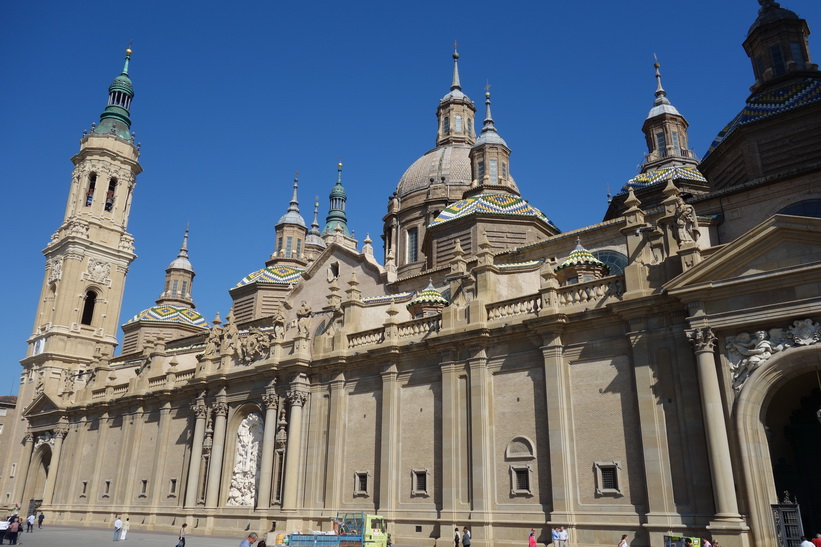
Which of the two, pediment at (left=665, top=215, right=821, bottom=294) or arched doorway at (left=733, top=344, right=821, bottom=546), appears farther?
pediment at (left=665, top=215, right=821, bottom=294)

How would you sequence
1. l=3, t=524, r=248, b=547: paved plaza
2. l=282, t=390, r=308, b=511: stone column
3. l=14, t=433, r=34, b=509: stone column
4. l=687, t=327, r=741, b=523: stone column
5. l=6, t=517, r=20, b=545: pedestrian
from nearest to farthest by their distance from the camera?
l=687, t=327, r=741, b=523: stone column < l=3, t=524, r=248, b=547: paved plaza < l=6, t=517, r=20, b=545: pedestrian < l=282, t=390, r=308, b=511: stone column < l=14, t=433, r=34, b=509: stone column

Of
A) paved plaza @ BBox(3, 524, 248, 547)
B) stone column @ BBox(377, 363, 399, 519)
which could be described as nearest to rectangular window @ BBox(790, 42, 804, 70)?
stone column @ BBox(377, 363, 399, 519)

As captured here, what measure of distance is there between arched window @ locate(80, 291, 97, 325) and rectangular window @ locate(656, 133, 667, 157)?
4706 centimetres

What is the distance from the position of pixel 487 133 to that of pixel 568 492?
1171 inches

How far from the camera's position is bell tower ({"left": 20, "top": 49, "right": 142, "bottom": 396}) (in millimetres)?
54219

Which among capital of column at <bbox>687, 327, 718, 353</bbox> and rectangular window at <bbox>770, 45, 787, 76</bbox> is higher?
rectangular window at <bbox>770, 45, 787, 76</bbox>

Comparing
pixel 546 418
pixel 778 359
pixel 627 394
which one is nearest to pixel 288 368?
pixel 546 418

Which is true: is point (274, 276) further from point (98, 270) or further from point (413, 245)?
point (98, 270)

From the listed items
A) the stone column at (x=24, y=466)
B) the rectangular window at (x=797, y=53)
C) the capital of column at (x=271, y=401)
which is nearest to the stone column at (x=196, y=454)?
the capital of column at (x=271, y=401)

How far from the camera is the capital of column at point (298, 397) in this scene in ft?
95.9

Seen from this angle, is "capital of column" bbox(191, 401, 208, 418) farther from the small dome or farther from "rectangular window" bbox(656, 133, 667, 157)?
the small dome

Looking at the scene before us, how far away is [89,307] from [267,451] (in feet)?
120

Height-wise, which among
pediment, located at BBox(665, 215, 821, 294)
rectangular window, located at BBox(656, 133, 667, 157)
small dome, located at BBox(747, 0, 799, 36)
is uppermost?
small dome, located at BBox(747, 0, 799, 36)

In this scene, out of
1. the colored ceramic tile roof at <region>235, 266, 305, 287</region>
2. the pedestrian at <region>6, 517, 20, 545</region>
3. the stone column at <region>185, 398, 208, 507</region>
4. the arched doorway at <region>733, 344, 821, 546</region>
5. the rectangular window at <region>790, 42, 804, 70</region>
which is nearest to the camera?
the arched doorway at <region>733, 344, 821, 546</region>
